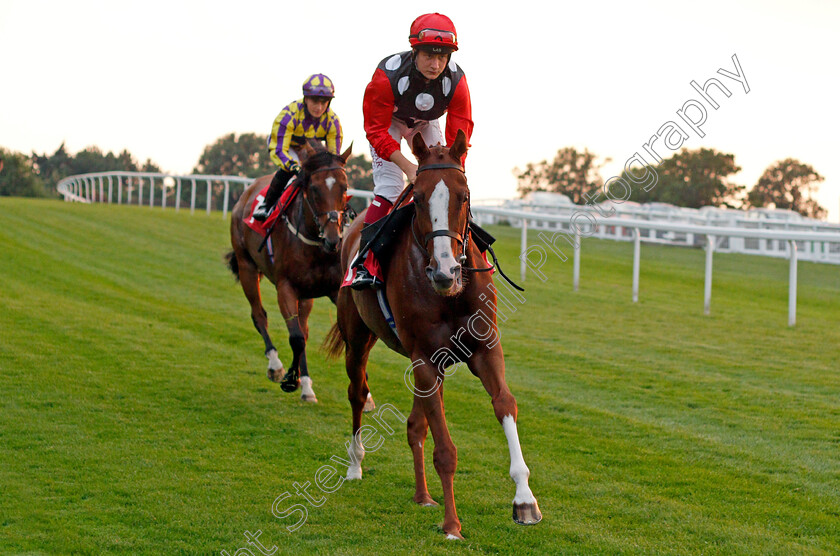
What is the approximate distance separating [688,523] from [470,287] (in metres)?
1.71

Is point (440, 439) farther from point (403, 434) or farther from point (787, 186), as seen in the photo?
point (787, 186)

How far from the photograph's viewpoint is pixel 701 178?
45531 mm

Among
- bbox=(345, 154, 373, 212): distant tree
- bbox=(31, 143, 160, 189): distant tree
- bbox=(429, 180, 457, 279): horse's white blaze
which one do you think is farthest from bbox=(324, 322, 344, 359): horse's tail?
bbox=(31, 143, 160, 189): distant tree

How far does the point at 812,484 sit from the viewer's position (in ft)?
16.6

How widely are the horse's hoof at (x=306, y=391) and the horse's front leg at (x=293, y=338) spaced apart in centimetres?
7

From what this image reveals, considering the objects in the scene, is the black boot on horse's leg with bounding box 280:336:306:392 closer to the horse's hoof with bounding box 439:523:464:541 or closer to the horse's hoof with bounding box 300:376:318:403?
the horse's hoof with bounding box 300:376:318:403

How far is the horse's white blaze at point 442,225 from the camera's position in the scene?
387 cm

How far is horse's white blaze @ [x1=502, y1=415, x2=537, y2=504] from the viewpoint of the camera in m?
3.82

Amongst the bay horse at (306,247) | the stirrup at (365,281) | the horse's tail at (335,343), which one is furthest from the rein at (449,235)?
the bay horse at (306,247)

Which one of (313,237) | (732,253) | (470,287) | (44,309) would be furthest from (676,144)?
(732,253)

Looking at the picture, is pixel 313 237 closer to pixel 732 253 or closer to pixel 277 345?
pixel 277 345

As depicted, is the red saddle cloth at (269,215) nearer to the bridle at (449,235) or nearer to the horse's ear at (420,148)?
the bridle at (449,235)

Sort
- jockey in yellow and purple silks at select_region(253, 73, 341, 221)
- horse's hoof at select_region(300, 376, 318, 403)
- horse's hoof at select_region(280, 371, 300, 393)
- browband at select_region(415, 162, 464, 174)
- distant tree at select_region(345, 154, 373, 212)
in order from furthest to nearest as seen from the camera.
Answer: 1. distant tree at select_region(345, 154, 373, 212)
2. jockey in yellow and purple silks at select_region(253, 73, 341, 221)
3. horse's hoof at select_region(300, 376, 318, 403)
4. horse's hoof at select_region(280, 371, 300, 393)
5. browband at select_region(415, 162, 464, 174)

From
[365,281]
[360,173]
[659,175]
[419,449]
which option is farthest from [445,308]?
[659,175]
